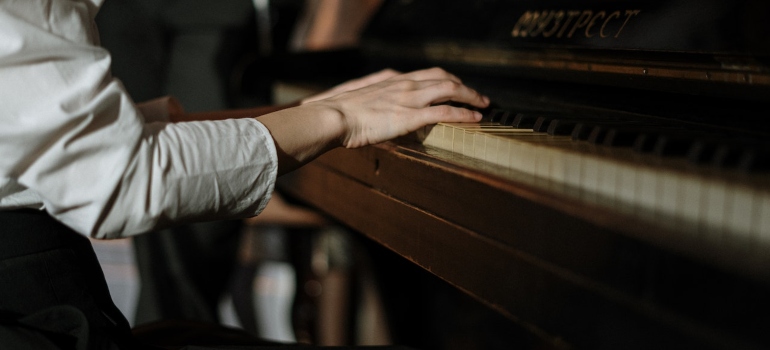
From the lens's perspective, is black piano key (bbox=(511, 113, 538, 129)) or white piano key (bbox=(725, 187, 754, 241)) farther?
black piano key (bbox=(511, 113, 538, 129))

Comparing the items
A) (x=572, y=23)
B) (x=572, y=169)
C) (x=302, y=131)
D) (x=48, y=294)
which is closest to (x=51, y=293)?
(x=48, y=294)

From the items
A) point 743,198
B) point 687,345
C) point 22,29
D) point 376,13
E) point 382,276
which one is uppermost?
point 376,13

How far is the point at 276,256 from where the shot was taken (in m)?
2.72

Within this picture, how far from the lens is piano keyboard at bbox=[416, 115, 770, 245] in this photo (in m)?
0.57

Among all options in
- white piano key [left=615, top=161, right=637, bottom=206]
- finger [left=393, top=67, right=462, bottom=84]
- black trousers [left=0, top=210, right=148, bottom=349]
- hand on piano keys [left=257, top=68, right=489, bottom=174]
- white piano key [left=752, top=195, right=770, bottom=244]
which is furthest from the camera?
finger [left=393, top=67, right=462, bottom=84]

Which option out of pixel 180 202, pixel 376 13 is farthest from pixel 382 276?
pixel 180 202

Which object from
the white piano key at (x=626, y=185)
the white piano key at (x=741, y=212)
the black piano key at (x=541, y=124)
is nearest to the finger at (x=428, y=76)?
the black piano key at (x=541, y=124)

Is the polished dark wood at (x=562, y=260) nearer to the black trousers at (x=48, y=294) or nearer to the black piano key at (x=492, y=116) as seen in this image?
the black piano key at (x=492, y=116)

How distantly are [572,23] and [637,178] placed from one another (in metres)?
0.53

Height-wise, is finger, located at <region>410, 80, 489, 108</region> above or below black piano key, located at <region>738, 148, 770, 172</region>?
above

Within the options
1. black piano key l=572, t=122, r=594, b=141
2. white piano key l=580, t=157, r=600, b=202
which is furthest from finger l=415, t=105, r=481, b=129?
white piano key l=580, t=157, r=600, b=202

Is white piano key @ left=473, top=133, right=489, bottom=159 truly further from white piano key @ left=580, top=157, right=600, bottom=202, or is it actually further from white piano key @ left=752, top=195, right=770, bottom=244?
white piano key @ left=752, top=195, right=770, bottom=244

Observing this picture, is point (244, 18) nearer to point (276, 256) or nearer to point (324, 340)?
point (276, 256)

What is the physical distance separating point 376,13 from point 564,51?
632 mm
